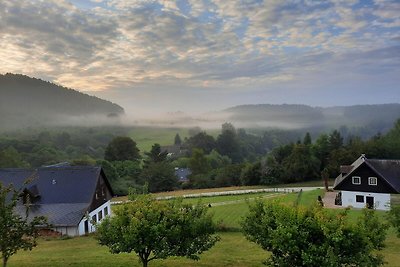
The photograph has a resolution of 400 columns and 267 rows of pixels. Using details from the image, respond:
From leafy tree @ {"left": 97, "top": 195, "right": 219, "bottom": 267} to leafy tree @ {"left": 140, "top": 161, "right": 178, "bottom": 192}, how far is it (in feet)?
208

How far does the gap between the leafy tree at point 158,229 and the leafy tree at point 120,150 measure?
3660 inches

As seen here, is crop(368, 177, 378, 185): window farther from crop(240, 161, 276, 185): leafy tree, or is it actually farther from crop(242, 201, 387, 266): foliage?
crop(242, 201, 387, 266): foliage

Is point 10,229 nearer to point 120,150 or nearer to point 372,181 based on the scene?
point 372,181

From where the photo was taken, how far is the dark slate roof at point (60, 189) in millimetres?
39219

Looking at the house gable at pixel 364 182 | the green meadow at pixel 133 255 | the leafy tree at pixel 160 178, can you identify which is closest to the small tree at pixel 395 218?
the green meadow at pixel 133 255

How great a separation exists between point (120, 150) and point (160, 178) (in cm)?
3194

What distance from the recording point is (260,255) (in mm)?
25484

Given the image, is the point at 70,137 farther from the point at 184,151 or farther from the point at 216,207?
the point at 216,207

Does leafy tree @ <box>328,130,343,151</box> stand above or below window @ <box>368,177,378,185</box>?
above

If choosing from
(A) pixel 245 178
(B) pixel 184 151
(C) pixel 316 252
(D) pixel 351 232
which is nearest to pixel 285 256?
(C) pixel 316 252

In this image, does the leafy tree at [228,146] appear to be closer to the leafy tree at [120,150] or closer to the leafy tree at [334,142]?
the leafy tree at [120,150]

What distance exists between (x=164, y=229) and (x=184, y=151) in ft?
461

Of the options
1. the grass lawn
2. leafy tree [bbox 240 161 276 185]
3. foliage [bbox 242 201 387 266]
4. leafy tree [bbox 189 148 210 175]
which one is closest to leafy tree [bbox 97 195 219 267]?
foliage [bbox 242 201 387 266]

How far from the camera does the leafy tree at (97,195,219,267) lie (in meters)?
16.0
